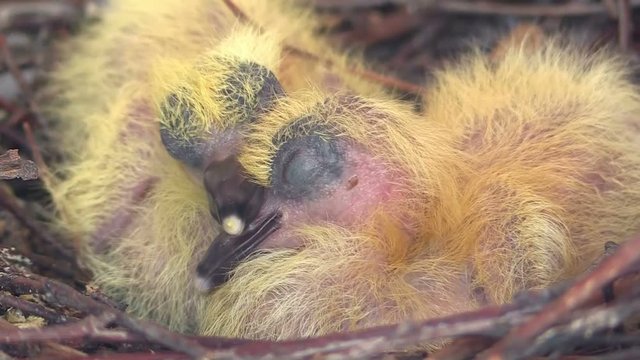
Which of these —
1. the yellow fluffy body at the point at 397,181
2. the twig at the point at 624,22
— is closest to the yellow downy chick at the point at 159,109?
the yellow fluffy body at the point at 397,181

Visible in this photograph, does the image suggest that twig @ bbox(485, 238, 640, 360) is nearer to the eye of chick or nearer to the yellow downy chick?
the eye of chick

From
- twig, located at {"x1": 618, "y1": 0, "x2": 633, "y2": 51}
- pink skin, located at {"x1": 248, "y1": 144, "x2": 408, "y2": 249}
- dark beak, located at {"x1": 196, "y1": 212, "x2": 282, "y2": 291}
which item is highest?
twig, located at {"x1": 618, "y1": 0, "x2": 633, "y2": 51}

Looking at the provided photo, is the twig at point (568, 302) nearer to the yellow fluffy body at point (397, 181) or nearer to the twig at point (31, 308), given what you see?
the yellow fluffy body at point (397, 181)

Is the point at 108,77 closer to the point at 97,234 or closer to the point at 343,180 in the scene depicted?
the point at 97,234

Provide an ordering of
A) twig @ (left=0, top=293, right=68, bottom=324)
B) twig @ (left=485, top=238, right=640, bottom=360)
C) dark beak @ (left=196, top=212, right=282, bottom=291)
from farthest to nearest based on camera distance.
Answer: dark beak @ (left=196, top=212, right=282, bottom=291)
twig @ (left=0, top=293, right=68, bottom=324)
twig @ (left=485, top=238, right=640, bottom=360)

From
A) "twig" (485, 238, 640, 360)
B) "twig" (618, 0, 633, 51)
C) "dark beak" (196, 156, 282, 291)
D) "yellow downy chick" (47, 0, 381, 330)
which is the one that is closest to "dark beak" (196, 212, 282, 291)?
"dark beak" (196, 156, 282, 291)

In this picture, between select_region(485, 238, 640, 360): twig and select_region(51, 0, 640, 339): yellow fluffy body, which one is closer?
select_region(485, 238, 640, 360): twig
